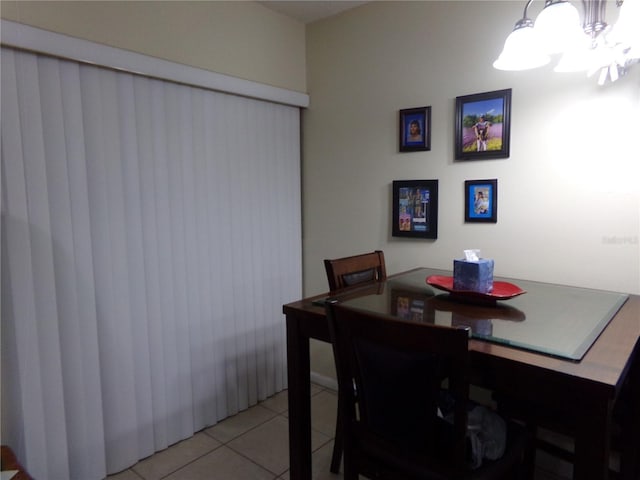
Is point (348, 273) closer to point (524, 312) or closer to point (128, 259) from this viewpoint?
point (524, 312)

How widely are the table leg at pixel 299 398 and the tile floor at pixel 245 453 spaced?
1.41 feet

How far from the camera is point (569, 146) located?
69.6 inches

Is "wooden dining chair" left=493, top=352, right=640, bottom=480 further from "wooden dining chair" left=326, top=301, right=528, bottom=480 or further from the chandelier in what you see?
the chandelier

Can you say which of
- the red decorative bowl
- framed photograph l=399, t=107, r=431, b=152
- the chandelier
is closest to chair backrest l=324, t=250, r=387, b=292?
the red decorative bowl

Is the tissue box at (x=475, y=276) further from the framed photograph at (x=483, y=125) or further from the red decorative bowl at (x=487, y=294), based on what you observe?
the framed photograph at (x=483, y=125)

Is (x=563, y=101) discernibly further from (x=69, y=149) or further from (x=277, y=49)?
(x=69, y=149)

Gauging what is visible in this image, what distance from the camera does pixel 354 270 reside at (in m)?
1.85

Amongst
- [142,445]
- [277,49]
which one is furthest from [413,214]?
[142,445]

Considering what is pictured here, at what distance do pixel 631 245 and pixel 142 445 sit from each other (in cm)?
241

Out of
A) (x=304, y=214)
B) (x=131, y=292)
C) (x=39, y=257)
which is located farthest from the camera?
(x=304, y=214)

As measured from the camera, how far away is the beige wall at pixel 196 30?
5.27 ft

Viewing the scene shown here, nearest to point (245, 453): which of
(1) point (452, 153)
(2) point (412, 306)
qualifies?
(2) point (412, 306)

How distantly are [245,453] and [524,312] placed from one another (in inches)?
59.4

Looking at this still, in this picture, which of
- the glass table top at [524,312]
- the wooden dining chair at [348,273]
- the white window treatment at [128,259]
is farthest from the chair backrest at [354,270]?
the white window treatment at [128,259]
